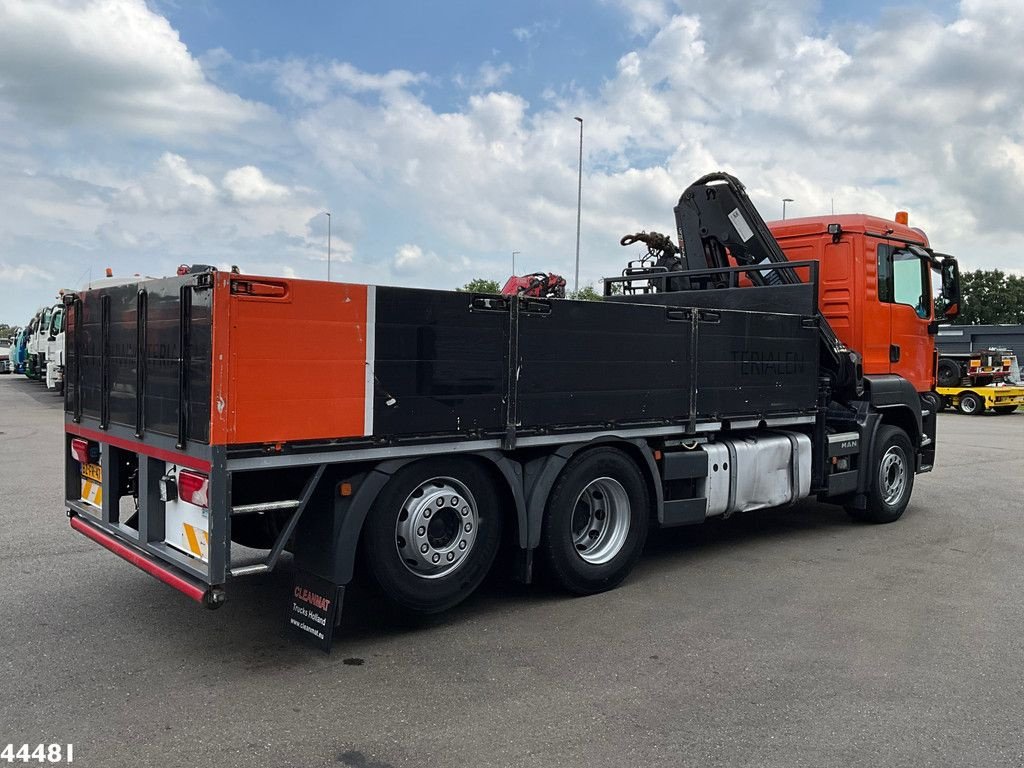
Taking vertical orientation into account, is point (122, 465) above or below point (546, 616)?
above

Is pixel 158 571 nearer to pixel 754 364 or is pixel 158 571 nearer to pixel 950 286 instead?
pixel 754 364

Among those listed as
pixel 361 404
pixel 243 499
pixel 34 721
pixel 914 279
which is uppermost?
pixel 914 279

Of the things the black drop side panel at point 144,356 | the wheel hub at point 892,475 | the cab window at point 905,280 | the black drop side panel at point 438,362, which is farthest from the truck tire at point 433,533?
the cab window at point 905,280

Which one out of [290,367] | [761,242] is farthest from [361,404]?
[761,242]

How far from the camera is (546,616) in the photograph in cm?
554

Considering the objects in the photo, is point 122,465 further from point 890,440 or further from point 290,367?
point 890,440

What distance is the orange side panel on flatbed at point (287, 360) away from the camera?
420cm

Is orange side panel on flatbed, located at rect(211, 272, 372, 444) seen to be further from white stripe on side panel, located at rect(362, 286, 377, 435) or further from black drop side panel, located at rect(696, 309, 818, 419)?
black drop side panel, located at rect(696, 309, 818, 419)

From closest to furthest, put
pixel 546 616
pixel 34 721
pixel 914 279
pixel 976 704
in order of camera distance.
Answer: pixel 34 721, pixel 976 704, pixel 546 616, pixel 914 279

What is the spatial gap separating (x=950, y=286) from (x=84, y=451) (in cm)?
855

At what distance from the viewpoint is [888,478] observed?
8820 mm

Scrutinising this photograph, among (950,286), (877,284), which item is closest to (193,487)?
(877,284)

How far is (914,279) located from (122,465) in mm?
7756

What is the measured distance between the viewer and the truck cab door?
8672 mm
